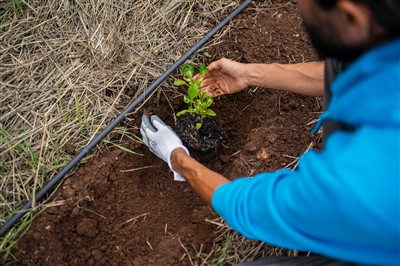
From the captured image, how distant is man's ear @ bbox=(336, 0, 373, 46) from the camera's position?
100 centimetres

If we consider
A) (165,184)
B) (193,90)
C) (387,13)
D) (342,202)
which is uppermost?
(387,13)

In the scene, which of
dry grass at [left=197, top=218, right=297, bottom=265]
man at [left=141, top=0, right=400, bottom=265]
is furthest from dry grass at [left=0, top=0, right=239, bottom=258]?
man at [left=141, top=0, right=400, bottom=265]

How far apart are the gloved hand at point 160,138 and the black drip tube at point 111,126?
4.2 inches

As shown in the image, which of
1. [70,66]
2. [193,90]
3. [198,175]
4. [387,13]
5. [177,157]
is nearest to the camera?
[387,13]

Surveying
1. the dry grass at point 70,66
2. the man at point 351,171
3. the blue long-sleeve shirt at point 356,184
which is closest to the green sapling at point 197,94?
the dry grass at point 70,66

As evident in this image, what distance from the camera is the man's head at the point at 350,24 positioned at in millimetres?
990

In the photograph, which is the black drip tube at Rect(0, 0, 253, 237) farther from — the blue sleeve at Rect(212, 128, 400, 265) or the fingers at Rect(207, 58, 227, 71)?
the blue sleeve at Rect(212, 128, 400, 265)

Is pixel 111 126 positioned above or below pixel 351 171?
below

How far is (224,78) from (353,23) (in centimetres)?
100

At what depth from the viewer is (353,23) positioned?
1042 mm

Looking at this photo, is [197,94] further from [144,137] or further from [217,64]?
[144,137]

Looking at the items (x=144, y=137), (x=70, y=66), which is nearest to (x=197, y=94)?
(x=144, y=137)

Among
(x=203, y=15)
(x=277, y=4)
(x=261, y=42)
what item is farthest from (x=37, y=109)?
(x=277, y=4)

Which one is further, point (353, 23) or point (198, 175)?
point (198, 175)
